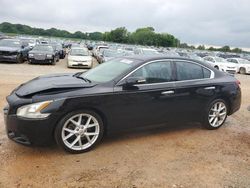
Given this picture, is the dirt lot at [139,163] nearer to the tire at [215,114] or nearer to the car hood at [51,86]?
the tire at [215,114]

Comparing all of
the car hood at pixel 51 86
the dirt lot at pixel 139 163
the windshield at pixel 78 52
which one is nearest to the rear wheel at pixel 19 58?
the windshield at pixel 78 52

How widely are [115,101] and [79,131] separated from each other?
72 centimetres

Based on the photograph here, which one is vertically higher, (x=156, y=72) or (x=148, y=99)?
(x=156, y=72)

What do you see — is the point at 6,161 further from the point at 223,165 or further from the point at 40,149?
the point at 223,165

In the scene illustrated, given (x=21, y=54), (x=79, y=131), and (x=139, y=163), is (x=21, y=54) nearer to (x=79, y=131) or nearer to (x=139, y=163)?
(x=79, y=131)

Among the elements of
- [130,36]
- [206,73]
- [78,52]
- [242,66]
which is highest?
[130,36]

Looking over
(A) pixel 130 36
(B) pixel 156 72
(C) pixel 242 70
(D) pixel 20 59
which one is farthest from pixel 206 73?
(A) pixel 130 36

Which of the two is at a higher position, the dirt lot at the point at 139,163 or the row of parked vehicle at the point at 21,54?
the row of parked vehicle at the point at 21,54

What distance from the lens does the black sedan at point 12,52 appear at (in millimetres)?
17416

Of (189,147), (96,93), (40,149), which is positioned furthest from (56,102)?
(189,147)

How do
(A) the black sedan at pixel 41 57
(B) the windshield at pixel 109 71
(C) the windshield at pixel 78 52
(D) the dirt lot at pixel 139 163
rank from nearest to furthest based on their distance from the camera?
(D) the dirt lot at pixel 139 163 → (B) the windshield at pixel 109 71 → (A) the black sedan at pixel 41 57 → (C) the windshield at pixel 78 52

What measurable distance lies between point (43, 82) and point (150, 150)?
2.07 meters

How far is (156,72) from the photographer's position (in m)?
5.03

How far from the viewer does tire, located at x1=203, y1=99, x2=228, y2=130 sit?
567 cm
